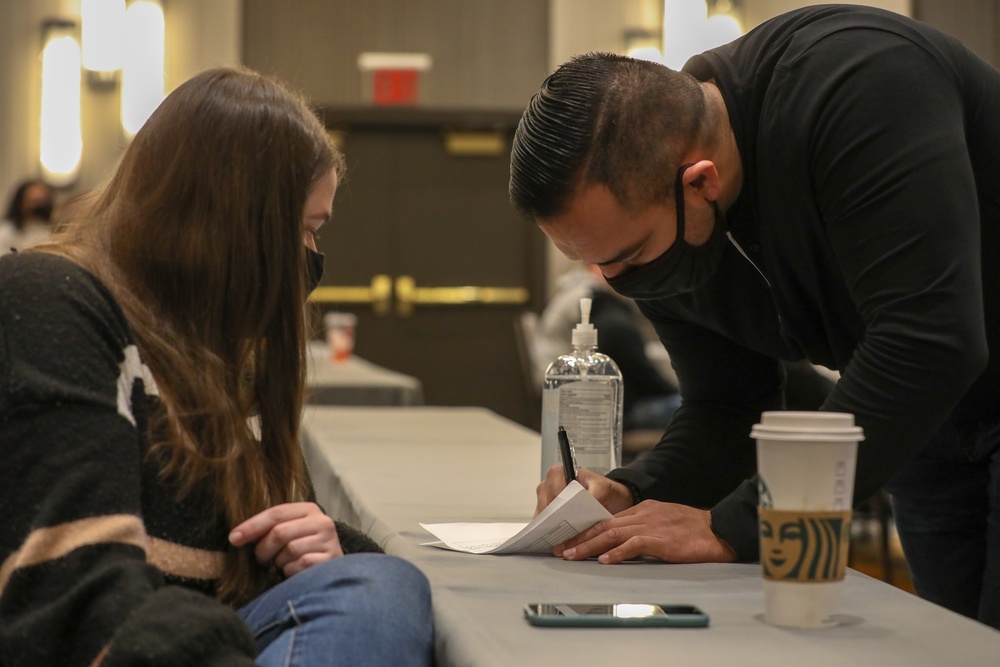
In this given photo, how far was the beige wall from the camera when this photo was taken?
21.5 feet

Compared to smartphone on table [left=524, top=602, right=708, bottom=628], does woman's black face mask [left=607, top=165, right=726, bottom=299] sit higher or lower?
higher

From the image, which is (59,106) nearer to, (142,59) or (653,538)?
→ (142,59)

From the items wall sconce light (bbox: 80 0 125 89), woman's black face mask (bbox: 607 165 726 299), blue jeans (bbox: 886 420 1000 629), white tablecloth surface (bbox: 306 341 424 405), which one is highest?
wall sconce light (bbox: 80 0 125 89)

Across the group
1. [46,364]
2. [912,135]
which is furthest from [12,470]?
[912,135]

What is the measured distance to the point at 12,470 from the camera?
88cm

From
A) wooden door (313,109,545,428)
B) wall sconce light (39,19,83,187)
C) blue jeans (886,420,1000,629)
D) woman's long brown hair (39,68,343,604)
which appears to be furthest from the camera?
wooden door (313,109,545,428)

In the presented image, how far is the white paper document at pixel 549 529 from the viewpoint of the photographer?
3.92ft

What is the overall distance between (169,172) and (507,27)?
652cm

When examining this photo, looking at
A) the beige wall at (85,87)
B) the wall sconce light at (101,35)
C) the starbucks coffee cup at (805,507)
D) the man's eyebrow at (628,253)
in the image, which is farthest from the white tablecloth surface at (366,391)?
the wall sconce light at (101,35)

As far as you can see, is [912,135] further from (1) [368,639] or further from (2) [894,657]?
(1) [368,639]

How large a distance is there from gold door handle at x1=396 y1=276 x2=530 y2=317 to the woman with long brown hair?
603 cm

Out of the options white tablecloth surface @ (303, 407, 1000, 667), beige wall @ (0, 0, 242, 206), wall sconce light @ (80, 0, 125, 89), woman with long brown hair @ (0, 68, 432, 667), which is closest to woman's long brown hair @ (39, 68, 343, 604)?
woman with long brown hair @ (0, 68, 432, 667)

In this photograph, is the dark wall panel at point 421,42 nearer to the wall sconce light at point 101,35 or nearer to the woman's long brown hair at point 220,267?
the wall sconce light at point 101,35

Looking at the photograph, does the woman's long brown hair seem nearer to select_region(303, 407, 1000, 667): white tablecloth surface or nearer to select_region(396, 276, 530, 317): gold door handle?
select_region(303, 407, 1000, 667): white tablecloth surface
